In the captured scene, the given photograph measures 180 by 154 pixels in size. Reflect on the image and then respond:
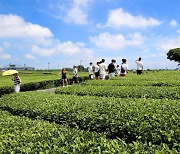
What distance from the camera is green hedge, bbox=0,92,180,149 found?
5.46m

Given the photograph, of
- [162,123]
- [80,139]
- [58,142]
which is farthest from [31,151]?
[162,123]

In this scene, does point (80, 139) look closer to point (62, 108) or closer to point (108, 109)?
point (108, 109)

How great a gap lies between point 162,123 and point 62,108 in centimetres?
328

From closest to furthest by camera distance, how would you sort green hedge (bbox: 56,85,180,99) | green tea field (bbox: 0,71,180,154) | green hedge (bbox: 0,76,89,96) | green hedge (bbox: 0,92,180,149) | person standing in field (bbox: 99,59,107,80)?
1. green tea field (bbox: 0,71,180,154)
2. green hedge (bbox: 0,92,180,149)
3. green hedge (bbox: 56,85,180,99)
4. green hedge (bbox: 0,76,89,96)
5. person standing in field (bbox: 99,59,107,80)

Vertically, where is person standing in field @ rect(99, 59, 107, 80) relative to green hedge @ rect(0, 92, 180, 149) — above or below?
above

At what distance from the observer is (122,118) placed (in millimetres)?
6504

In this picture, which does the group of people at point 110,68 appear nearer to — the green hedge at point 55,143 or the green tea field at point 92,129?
the green tea field at point 92,129

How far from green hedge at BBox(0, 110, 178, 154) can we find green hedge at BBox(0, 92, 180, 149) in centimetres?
73

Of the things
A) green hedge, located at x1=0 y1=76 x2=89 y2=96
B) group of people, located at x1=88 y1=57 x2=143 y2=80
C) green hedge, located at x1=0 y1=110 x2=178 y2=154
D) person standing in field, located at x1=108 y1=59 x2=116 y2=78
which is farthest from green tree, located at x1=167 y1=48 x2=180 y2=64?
green hedge, located at x1=0 y1=110 x2=178 y2=154

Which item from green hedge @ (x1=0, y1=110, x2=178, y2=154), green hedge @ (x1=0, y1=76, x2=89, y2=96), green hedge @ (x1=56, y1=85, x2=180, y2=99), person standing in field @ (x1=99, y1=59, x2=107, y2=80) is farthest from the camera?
person standing in field @ (x1=99, y1=59, x2=107, y2=80)

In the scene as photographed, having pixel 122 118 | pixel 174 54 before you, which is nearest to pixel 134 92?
pixel 122 118

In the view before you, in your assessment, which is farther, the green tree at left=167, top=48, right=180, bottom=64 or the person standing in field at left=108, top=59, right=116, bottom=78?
the green tree at left=167, top=48, right=180, bottom=64

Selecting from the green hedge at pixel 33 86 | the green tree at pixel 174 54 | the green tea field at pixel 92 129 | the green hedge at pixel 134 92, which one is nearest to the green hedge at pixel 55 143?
the green tea field at pixel 92 129

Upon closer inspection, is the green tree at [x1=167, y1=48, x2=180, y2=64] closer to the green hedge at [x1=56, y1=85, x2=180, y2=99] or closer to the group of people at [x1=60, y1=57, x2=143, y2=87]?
the group of people at [x1=60, y1=57, x2=143, y2=87]
